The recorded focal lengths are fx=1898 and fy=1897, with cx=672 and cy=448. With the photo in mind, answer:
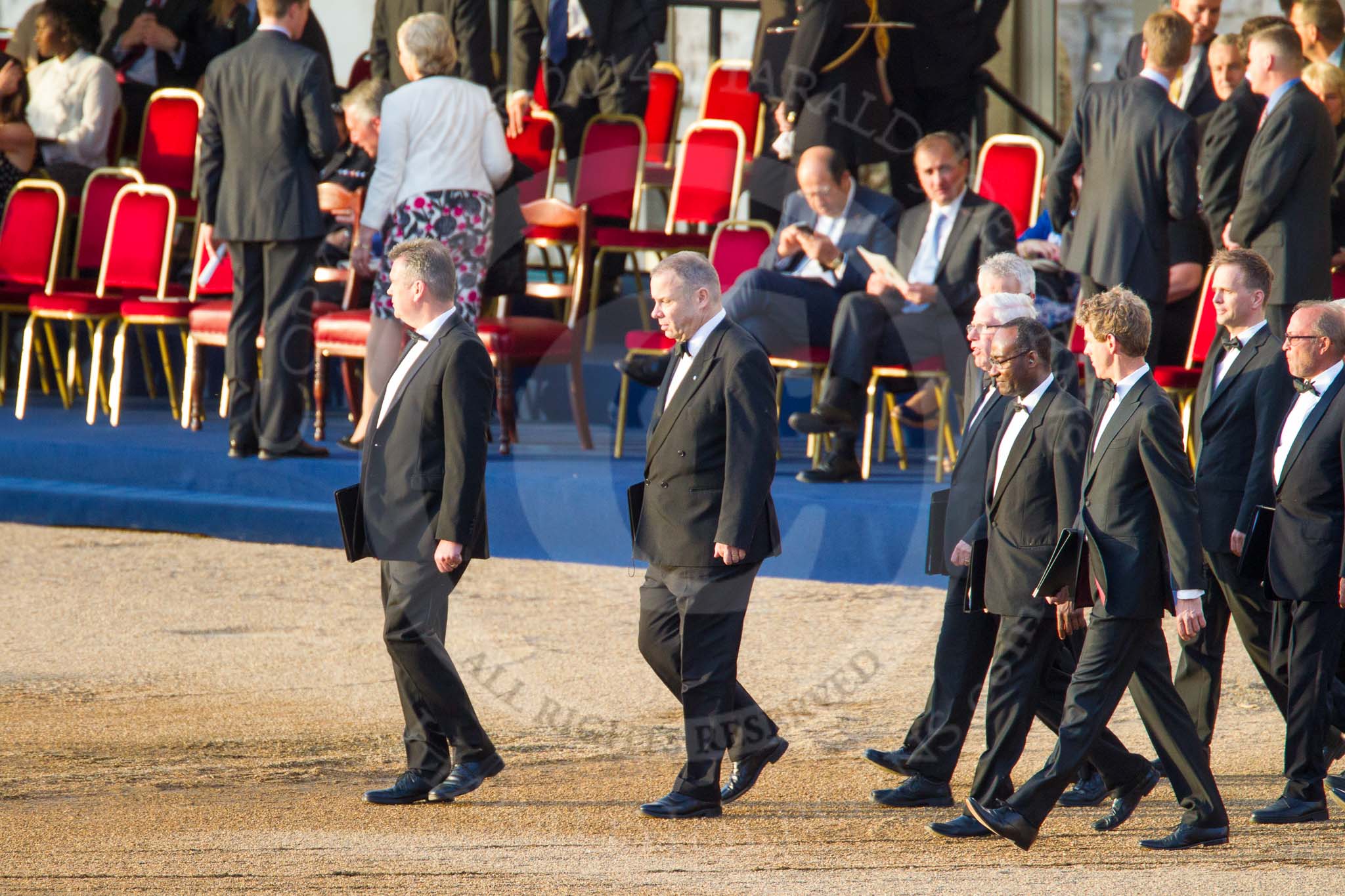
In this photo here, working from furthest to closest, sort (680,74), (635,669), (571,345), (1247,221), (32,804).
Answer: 1. (680,74)
2. (571,345)
3. (1247,221)
4. (635,669)
5. (32,804)

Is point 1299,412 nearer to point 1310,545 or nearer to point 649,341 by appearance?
point 1310,545

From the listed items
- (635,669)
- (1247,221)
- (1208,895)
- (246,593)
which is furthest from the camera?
(246,593)

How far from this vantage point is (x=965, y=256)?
7605 millimetres

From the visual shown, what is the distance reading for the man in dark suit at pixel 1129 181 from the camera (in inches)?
283

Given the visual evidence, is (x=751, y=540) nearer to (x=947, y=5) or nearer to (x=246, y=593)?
(x=246, y=593)

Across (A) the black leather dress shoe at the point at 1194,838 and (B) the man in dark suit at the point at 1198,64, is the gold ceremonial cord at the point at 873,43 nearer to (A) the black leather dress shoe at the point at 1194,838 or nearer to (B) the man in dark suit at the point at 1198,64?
(B) the man in dark suit at the point at 1198,64

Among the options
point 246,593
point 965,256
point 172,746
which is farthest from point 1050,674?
point 246,593

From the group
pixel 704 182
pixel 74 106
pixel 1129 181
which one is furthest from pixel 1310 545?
pixel 74 106

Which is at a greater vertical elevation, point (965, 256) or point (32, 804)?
point (965, 256)

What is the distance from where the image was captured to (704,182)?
9.76 metres

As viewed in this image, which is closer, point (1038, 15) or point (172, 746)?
point (172, 746)

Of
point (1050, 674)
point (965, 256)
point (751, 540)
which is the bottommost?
point (1050, 674)

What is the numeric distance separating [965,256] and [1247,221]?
118 centimetres

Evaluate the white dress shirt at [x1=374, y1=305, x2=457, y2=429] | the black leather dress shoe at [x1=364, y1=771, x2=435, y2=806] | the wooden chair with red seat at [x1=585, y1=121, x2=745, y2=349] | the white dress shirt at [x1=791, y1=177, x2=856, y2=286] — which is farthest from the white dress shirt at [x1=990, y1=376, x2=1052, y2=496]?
the wooden chair with red seat at [x1=585, y1=121, x2=745, y2=349]
